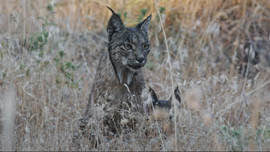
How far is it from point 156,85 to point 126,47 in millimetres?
2011

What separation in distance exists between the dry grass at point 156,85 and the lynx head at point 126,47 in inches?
13.5

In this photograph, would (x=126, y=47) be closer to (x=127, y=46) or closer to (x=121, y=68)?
(x=127, y=46)

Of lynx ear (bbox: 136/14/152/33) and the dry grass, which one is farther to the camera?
lynx ear (bbox: 136/14/152/33)

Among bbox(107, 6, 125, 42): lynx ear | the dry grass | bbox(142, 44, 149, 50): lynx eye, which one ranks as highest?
bbox(107, 6, 125, 42): lynx ear

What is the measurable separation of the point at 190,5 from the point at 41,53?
3894 mm

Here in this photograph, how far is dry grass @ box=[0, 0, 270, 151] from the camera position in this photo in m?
3.54

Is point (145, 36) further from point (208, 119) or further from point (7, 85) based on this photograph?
point (7, 85)

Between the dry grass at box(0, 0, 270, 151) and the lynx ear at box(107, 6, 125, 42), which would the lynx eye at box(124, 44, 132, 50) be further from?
the dry grass at box(0, 0, 270, 151)

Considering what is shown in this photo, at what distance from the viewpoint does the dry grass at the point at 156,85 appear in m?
3.54

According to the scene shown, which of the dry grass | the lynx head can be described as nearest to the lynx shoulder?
the lynx head

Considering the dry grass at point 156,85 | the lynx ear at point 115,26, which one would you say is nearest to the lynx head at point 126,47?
the lynx ear at point 115,26

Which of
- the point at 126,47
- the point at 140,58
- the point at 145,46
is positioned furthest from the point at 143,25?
the point at 140,58

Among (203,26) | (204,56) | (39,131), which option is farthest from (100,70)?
(203,26)

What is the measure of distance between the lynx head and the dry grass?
34 cm
